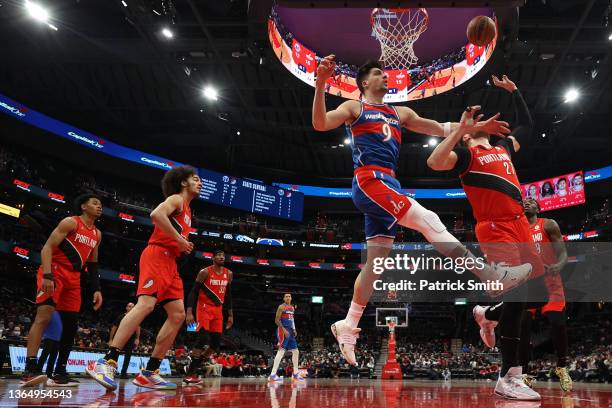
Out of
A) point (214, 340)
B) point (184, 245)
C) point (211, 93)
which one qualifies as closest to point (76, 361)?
point (214, 340)

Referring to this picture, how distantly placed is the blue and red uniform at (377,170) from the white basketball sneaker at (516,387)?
141 cm

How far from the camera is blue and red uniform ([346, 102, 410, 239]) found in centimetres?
374

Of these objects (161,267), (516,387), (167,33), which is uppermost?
(167,33)

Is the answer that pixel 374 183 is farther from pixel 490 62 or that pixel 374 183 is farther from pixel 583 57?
pixel 583 57

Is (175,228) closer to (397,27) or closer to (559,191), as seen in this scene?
(397,27)

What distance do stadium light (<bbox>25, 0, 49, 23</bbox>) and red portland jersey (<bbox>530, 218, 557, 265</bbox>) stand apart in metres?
15.3

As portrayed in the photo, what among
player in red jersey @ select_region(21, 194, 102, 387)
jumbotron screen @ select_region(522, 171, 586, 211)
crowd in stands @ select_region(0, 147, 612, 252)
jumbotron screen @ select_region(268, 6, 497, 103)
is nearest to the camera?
player in red jersey @ select_region(21, 194, 102, 387)

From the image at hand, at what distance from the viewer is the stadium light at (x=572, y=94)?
62.0 feet

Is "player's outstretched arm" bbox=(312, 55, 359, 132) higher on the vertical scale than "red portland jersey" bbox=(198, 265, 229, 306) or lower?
higher

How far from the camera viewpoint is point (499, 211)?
4023 mm

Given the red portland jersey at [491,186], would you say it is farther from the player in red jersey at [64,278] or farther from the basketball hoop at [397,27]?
the basketball hoop at [397,27]

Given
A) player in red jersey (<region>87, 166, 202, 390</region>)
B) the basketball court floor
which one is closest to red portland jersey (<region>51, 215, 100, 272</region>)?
player in red jersey (<region>87, 166, 202, 390</region>)

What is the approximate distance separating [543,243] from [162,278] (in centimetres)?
416
